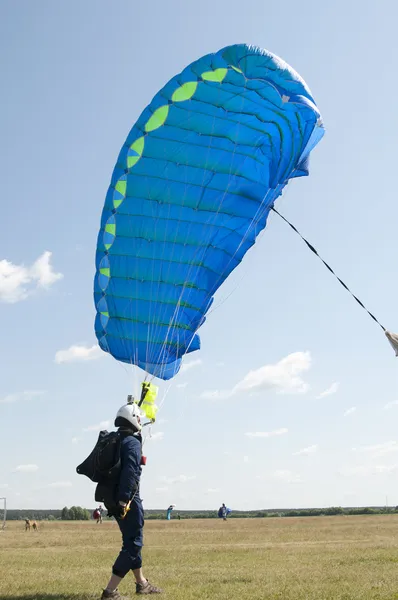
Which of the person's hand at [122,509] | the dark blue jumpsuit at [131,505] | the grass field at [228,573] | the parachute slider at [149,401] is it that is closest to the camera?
the person's hand at [122,509]

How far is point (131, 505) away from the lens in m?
7.78

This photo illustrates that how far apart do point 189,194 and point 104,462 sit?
584 cm

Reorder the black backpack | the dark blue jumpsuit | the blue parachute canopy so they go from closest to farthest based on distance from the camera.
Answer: the dark blue jumpsuit < the black backpack < the blue parachute canopy

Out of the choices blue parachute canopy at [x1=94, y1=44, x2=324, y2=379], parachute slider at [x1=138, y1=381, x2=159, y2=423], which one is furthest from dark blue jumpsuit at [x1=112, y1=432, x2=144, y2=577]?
blue parachute canopy at [x1=94, y1=44, x2=324, y2=379]

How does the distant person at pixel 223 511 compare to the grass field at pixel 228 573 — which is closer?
the grass field at pixel 228 573

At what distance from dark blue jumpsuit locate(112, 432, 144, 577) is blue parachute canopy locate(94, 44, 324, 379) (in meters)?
3.98

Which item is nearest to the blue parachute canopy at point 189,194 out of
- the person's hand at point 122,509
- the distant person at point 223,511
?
the person's hand at point 122,509

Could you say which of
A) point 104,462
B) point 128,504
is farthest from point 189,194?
point 128,504

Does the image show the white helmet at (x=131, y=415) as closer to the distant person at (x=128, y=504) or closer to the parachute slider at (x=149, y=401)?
the distant person at (x=128, y=504)

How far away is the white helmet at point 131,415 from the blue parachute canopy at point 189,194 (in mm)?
3503

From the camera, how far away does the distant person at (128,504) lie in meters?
7.41

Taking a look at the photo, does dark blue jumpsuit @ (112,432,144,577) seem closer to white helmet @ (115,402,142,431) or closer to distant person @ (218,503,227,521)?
white helmet @ (115,402,142,431)

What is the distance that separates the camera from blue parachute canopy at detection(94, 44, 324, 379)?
11.5 meters

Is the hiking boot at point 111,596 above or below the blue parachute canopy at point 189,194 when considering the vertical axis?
below
